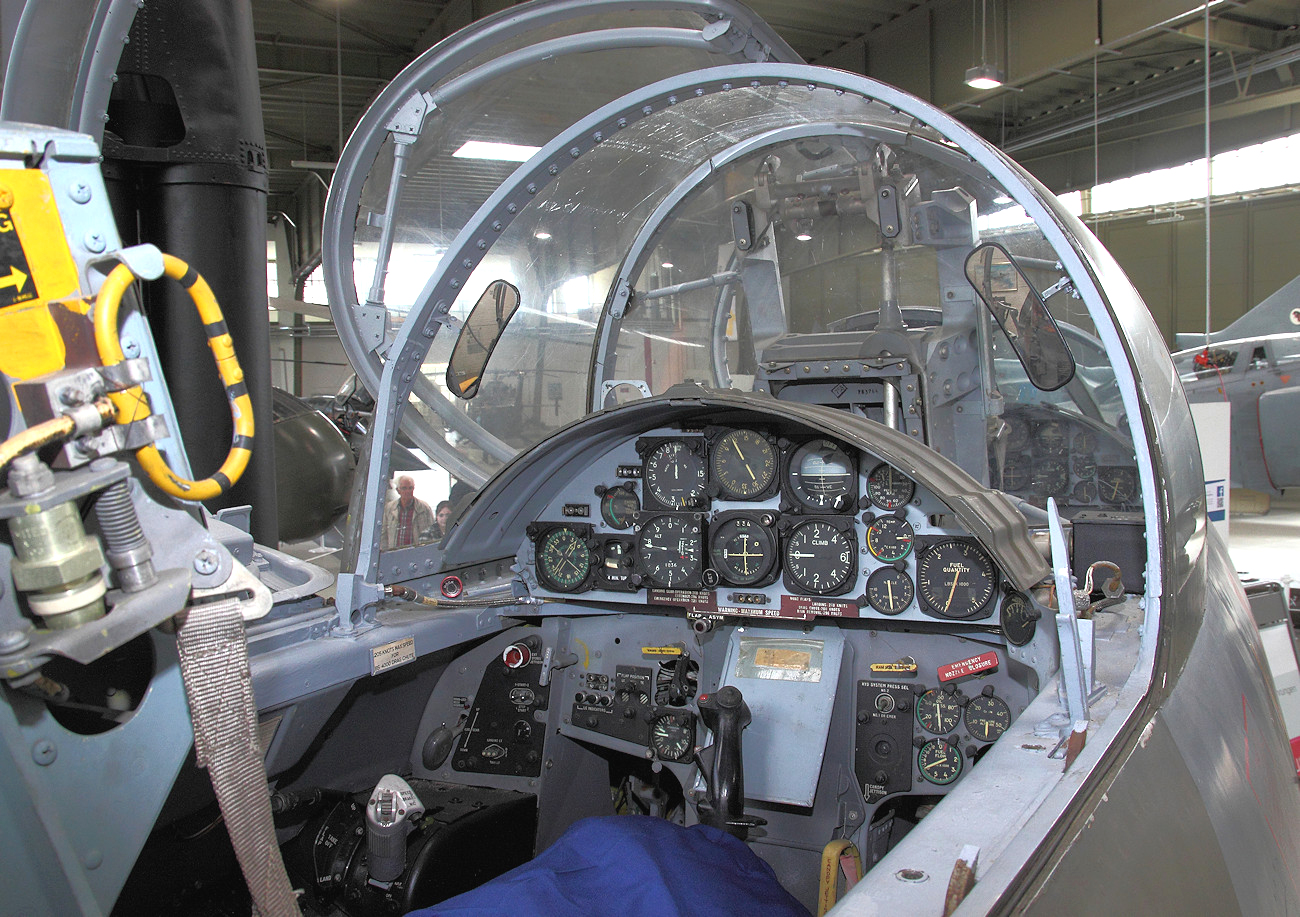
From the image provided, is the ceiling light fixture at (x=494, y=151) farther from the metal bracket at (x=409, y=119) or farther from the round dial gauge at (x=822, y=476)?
the round dial gauge at (x=822, y=476)

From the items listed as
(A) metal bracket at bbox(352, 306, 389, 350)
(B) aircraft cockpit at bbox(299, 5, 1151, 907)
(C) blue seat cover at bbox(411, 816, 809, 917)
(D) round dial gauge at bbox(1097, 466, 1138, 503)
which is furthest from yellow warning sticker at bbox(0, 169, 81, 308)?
(D) round dial gauge at bbox(1097, 466, 1138, 503)

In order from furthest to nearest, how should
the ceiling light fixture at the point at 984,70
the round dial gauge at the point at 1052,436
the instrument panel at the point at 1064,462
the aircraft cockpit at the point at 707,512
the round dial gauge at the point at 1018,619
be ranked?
the ceiling light fixture at the point at 984,70 → the round dial gauge at the point at 1052,436 → the instrument panel at the point at 1064,462 → the round dial gauge at the point at 1018,619 → the aircraft cockpit at the point at 707,512

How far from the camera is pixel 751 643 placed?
116 inches

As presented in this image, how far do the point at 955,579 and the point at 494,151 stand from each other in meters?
2.15

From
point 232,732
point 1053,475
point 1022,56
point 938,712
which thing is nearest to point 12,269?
point 232,732

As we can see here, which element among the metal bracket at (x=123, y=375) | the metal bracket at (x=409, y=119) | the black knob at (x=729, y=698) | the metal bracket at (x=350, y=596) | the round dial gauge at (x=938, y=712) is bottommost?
the round dial gauge at (x=938, y=712)

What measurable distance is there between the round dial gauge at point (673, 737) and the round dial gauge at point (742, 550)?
19.2 inches

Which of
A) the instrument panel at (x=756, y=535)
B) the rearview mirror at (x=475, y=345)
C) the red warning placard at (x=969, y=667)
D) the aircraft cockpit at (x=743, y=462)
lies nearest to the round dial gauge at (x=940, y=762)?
the aircraft cockpit at (x=743, y=462)

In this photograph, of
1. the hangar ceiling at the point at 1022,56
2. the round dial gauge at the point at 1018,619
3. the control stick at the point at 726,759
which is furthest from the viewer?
the hangar ceiling at the point at 1022,56

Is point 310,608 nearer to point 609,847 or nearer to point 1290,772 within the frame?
point 609,847

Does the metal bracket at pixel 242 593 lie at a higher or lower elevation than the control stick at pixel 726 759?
higher

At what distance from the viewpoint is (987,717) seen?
2.63m

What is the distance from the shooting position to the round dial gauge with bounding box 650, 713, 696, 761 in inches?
113

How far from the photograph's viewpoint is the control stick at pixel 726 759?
2523 mm
